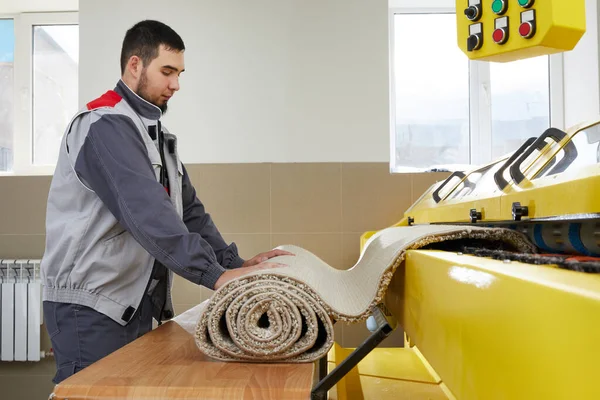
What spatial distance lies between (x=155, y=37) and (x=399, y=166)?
8.54 feet

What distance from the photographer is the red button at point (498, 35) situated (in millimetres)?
1971

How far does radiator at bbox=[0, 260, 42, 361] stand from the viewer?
3.53 meters

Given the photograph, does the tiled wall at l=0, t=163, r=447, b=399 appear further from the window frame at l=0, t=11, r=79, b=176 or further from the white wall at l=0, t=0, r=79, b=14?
the white wall at l=0, t=0, r=79, b=14

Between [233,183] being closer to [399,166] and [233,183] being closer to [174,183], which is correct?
[399,166]

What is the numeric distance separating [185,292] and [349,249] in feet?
3.47

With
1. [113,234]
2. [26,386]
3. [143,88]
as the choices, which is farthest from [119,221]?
[26,386]

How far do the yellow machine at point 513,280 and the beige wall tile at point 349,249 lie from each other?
119 cm

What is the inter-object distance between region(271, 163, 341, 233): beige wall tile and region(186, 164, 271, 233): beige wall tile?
71mm

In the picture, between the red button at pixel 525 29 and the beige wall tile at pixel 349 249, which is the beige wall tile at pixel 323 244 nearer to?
the beige wall tile at pixel 349 249

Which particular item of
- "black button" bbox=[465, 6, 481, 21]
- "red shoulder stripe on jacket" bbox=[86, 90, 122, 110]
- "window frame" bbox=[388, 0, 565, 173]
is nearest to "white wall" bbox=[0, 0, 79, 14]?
"window frame" bbox=[388, 0, 565, 173]

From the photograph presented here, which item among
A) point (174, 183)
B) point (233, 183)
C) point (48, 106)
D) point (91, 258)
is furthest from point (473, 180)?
point (48, 106)

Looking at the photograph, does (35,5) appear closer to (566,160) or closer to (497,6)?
(497,6)

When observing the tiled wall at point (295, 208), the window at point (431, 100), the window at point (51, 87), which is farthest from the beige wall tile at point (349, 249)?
the window at point (51, 87)

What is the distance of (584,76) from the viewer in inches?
137
